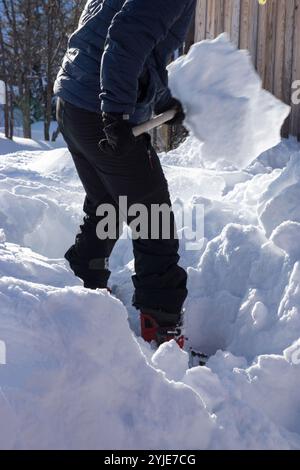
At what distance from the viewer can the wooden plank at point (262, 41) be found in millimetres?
6352

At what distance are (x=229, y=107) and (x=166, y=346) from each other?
1180 mm

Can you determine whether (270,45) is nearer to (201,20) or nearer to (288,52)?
(288,52)

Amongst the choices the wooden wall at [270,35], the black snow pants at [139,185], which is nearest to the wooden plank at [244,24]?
the wooden wall at [270,35]

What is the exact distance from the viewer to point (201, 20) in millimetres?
7043

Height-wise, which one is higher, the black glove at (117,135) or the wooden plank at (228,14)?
the wooden plank at (228,14)

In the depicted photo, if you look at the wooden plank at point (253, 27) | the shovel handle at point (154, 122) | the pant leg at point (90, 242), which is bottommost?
the pant leg at point (90, 242)

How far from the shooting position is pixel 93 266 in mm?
3254

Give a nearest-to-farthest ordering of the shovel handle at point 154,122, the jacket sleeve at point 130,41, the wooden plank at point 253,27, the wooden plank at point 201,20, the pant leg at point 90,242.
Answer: the jacket sleeve at point 130,41 < the shovel handle at point 154,122 < the pant leg at point 90,242 < the wooden plank at point 253,27 < the wooden plank at point 201,20

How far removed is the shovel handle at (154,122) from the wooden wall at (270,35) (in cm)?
342

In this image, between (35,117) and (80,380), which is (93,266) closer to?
(80,380)

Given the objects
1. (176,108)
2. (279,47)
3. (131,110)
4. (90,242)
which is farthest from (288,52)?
(131,110)

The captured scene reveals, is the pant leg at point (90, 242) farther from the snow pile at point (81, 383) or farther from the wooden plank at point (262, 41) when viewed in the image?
the wooden plank at point (262, 41)

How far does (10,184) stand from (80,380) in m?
3.19

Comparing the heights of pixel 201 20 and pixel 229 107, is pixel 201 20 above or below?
above
